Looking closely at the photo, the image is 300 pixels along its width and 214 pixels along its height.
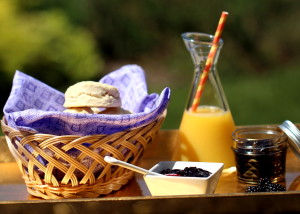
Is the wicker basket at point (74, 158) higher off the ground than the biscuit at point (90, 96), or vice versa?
the biscuit at point (90, 96)

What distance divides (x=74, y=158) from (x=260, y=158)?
0.35 metres

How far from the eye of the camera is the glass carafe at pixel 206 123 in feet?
3.89

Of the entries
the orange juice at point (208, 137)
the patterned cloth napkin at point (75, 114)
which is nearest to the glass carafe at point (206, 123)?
the orange juice at point (208, 137)

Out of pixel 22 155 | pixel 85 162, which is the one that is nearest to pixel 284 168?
pixel 85 162

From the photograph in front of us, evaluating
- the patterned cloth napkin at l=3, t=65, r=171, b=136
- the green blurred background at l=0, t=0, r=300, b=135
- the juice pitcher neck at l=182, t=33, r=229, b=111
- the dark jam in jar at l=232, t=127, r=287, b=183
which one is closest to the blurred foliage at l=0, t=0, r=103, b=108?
the green blurred background at l=0, t=0, r=300, b=135

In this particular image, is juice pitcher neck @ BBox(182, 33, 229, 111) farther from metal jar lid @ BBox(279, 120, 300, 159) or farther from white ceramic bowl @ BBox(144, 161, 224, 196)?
white ceramic bowl @ BBox(144, 161, 224, 196)

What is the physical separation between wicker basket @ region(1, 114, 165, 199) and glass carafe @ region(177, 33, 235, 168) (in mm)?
142

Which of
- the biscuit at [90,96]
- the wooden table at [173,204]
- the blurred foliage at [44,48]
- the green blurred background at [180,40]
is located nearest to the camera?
the wooden table at [173,204]

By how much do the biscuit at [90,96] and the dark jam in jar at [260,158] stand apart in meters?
0.26

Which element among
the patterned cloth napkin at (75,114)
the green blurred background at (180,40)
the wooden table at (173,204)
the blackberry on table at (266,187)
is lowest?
the green blurred background at (180,40)

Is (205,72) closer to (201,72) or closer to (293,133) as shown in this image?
(201,72)

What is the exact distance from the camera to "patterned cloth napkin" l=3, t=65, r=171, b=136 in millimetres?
990

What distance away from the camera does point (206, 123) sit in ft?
3.90

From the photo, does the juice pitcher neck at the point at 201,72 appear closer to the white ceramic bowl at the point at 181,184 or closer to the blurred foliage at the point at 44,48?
the white ceramic bowl at the point at 181,184
